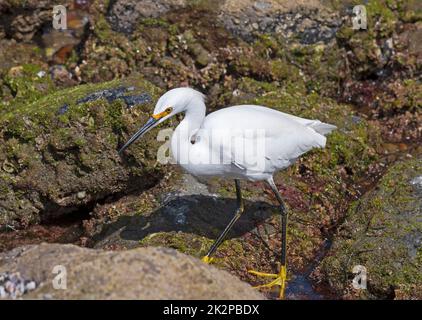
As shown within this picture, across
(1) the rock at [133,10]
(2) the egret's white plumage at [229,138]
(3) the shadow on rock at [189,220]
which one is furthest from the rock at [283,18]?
(2) the egret's white plumage at [229,138]

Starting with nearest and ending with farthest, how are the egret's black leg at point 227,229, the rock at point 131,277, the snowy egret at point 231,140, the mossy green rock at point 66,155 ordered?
the rock at point 131,277, the snowy egret at point 231,140, the egret's black leg at point 227,229, the mossy green rock at point 66,155

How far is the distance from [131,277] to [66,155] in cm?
319

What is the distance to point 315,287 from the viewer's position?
6.55m

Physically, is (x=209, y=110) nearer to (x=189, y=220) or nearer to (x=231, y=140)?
(x=189, y=220)

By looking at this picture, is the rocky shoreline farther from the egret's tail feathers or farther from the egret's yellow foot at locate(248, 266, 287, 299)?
the egret's tail feathers

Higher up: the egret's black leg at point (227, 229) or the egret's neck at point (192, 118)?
the egret's neck at point (192, 118)

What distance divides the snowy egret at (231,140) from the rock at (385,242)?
0.57 meters

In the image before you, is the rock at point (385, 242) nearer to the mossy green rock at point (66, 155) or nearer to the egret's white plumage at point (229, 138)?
the egret's white plumage at point (229, 138)

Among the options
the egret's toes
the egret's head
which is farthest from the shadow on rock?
the egret's head

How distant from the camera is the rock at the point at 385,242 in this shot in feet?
20.2

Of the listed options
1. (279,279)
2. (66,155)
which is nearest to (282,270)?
(279,279)

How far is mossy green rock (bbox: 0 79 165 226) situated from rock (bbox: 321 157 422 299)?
2092mm

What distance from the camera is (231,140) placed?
6180mm

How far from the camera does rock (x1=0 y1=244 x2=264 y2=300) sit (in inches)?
173
